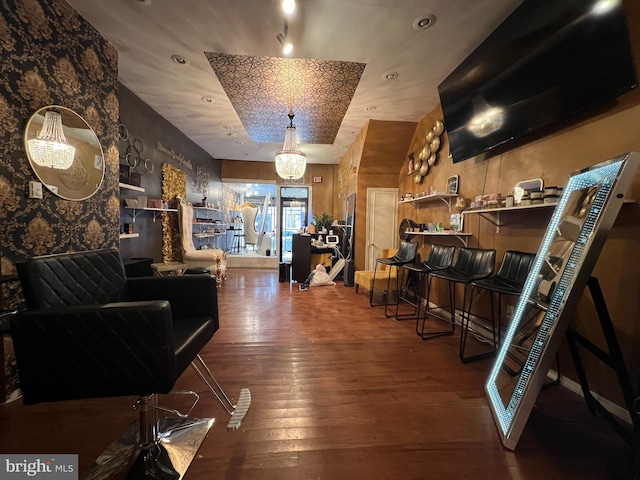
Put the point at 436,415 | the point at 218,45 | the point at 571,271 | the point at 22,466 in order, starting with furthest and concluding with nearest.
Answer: the point at 218,45 < the point at 436,415 < the point at 571,271 < the point at 22,466

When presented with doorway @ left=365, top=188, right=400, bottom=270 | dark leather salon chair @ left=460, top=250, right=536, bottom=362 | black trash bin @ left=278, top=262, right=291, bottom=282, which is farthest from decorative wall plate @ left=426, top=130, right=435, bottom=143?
black trash bin @ left=278, top=262, right=291, bottom=282

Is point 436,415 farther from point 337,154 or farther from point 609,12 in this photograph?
point 337,154

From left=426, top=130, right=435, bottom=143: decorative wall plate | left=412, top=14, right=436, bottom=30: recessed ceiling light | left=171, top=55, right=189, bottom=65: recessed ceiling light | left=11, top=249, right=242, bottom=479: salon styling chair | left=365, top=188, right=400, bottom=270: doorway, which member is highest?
left=412, top=14, right=436, bottom=30: recessed ceiling light

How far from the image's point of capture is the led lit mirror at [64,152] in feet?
5.63

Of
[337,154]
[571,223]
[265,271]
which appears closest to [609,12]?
[571,223]

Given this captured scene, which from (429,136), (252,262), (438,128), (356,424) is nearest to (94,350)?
(356,424)

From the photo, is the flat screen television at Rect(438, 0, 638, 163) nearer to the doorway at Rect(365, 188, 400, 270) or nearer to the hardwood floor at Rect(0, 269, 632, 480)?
the hardwood floor at Rect(0, 269, 632, 480)

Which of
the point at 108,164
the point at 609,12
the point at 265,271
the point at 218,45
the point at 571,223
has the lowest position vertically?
the point at 265,271

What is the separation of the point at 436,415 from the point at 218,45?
347 centimetres

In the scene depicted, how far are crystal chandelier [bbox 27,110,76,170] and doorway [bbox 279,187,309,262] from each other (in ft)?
17.4

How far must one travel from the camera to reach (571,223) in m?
1.47

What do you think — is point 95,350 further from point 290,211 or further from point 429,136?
point 290,211

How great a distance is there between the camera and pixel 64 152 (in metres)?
1.90

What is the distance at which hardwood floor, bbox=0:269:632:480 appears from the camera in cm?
123
